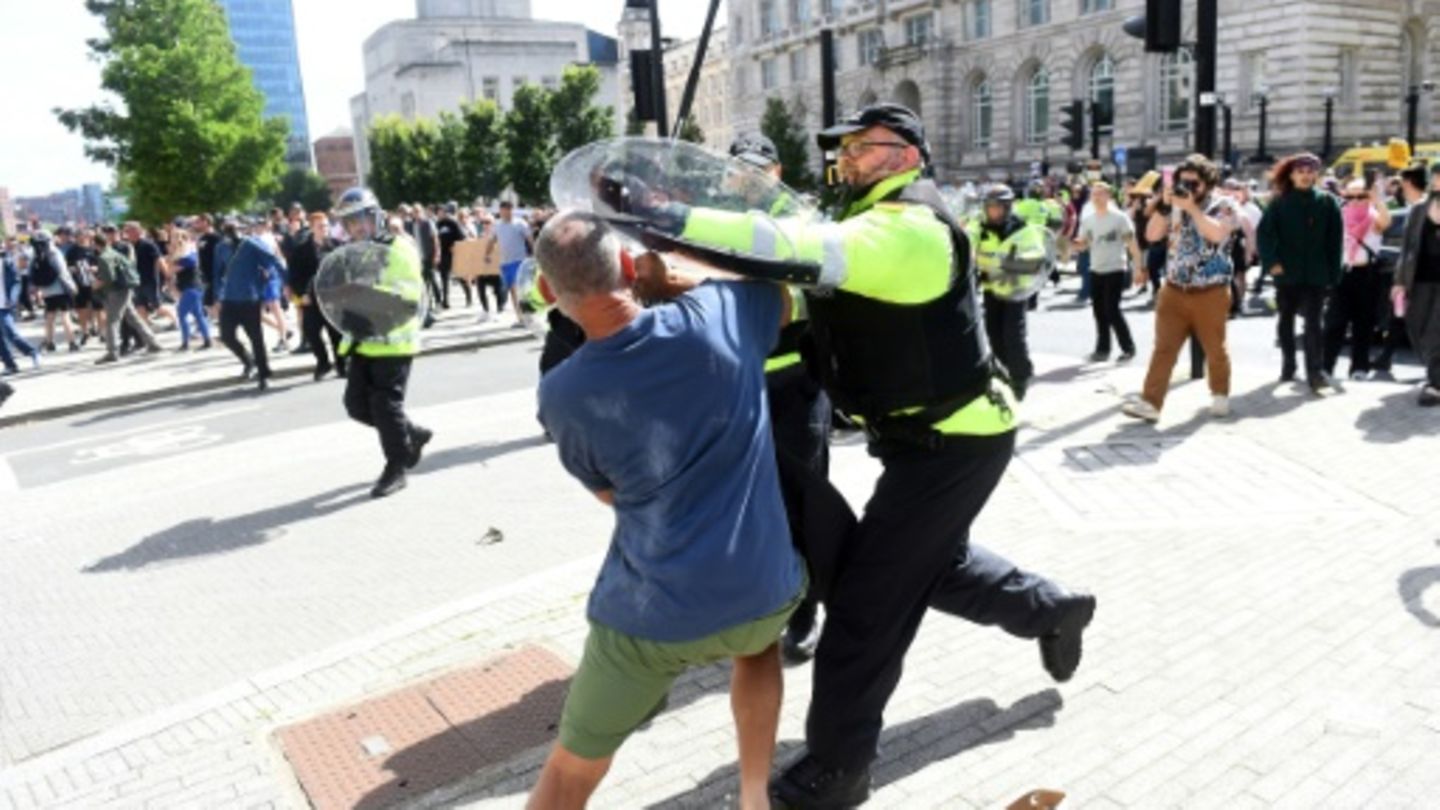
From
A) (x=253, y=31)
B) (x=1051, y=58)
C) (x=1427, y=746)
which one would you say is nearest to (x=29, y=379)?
(x=1427, y=746)

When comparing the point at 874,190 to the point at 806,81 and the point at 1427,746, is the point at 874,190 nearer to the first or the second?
the point at 1427,746

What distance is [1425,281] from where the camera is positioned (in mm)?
7660

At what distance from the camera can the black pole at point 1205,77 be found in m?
8.53

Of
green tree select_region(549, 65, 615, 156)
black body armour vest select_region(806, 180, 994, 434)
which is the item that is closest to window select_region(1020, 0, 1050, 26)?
green tree select_region(549, 65, 615, 156)

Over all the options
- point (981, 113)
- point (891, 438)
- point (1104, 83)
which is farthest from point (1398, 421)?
point (981, 113)

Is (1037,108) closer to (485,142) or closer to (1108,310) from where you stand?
(485,142)

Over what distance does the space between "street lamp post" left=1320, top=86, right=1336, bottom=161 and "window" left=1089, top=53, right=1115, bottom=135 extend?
9.01 m

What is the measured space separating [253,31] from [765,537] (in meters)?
170

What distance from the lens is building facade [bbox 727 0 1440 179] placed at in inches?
1711

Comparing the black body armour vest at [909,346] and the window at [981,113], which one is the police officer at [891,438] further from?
the window at [981,113]

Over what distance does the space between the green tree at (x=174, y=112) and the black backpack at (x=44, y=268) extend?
42.9 ft

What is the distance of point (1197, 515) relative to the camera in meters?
5.47

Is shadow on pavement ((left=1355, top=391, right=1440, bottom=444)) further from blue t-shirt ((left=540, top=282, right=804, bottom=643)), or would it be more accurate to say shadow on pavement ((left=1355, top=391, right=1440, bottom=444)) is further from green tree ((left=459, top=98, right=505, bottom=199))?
green tree ((left=459, top=98, right=505, bottom=199))

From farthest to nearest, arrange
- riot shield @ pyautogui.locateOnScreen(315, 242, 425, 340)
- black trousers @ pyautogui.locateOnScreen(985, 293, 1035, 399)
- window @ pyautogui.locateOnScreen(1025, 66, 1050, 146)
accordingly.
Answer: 1. window @ pyautogui.locateOnScreen(1025, 66, 1050, 146)
2. black trousers @ pyautogui.locateOnScreen(985, 293, 1035, 399)
3. riot shield @ pyautogui.locateOnScreen(315, 242, 425, 340)
